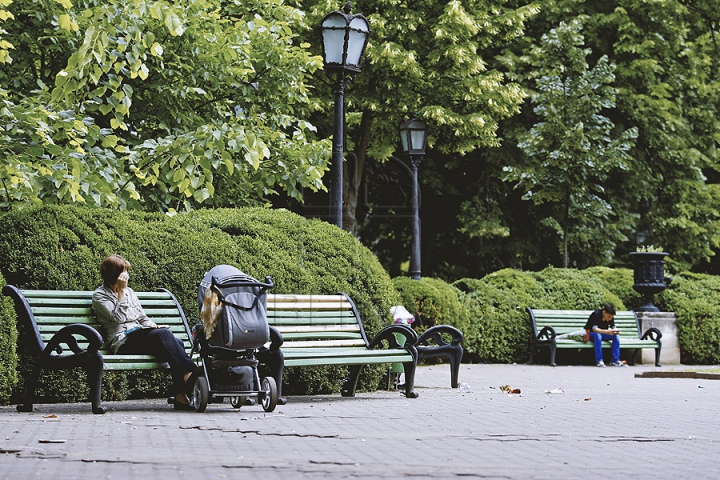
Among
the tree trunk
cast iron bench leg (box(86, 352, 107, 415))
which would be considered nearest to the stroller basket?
cast iron bench leg (box(86, 352, 107, 415))

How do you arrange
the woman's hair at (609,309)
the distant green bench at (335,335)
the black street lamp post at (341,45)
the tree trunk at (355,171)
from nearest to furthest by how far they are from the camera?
the distant green bench at (335,335) < the black street lamp post at (341,45) < the woman's hair at (609,309) < the tree trunk at (355,171)

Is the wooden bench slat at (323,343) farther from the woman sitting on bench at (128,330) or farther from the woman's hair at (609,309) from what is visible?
the woman's hair at (609,309)

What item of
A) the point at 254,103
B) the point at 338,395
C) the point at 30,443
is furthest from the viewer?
the point at 254,103

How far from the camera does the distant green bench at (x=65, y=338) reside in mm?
9188

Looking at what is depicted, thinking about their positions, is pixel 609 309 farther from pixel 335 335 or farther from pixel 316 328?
pixel 316 328

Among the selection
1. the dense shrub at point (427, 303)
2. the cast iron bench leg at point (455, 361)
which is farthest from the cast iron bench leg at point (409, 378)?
the dense shrub at point (427, 303)

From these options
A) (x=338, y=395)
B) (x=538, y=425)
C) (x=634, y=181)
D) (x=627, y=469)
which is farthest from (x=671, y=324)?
(x=627, y=469)

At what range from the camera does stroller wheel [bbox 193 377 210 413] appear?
374 inches

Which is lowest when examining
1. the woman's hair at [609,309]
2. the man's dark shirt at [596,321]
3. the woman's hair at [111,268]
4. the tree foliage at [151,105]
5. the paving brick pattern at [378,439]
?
the paving brick pattern at [378,439]

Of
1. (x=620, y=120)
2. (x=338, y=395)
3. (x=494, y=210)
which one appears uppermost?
(x=620, y=120)

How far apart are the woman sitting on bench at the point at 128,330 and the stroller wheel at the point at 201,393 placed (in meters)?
0.17

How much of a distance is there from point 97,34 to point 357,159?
1772cm

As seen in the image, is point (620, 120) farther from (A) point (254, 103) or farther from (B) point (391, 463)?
(B) point (391, 463)

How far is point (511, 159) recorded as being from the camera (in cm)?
3089
